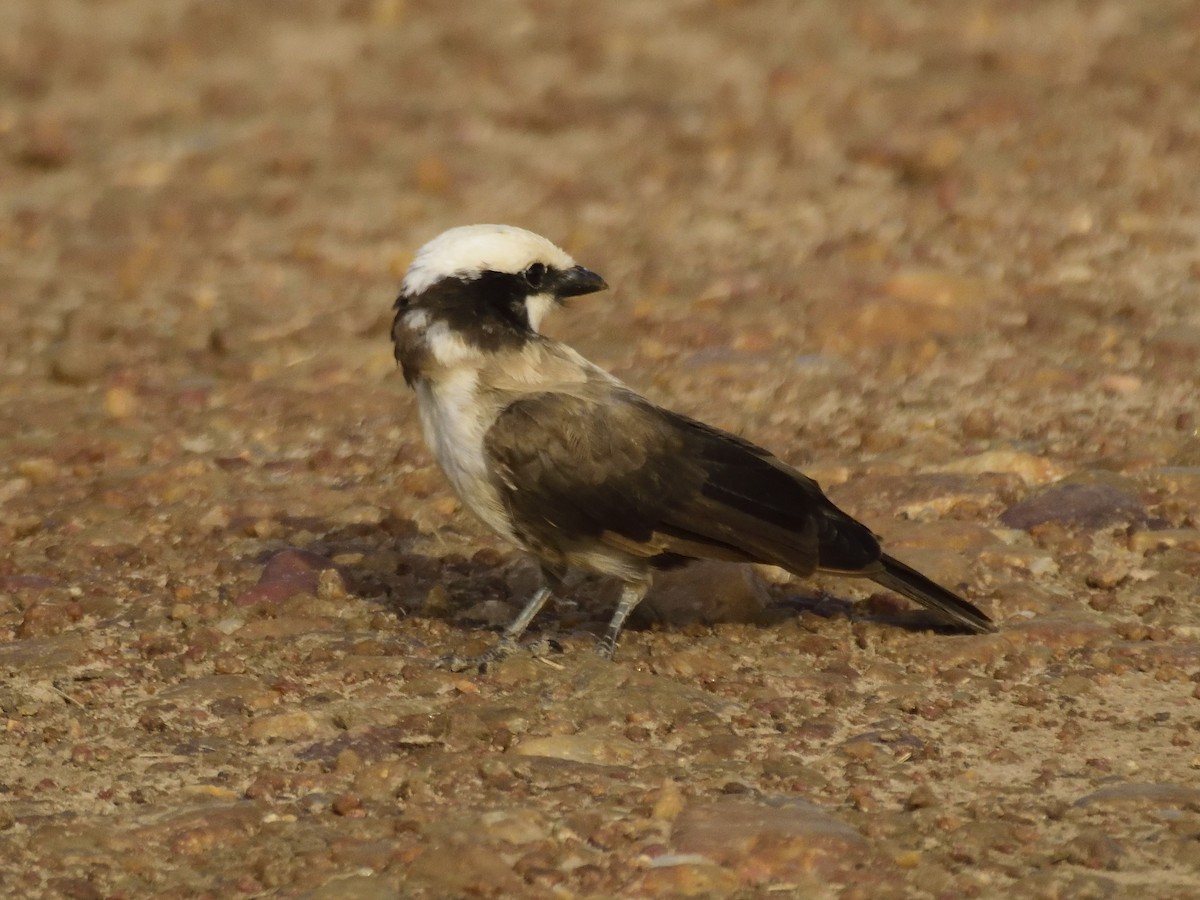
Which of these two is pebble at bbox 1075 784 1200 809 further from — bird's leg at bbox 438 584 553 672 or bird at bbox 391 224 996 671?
bird's leg at bbox 438 584 553 672

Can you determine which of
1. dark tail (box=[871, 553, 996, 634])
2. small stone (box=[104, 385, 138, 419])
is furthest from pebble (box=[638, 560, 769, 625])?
small stone (box=[104, 385, 138, 419])

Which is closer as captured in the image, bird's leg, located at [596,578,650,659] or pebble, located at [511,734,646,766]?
pebble, located at [511,734,646,766]

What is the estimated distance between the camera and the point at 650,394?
9000 millimetres

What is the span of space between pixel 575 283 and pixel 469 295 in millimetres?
458

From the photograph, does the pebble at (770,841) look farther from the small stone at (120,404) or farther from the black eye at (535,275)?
the small stone at (120,404)

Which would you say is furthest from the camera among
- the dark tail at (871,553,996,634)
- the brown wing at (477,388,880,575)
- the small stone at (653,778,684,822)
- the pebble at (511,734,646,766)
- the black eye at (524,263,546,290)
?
the black eye at (524,263,546,290)

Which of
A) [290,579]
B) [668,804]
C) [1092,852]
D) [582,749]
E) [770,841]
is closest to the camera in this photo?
[1092,852]

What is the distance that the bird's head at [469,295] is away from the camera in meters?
6.45

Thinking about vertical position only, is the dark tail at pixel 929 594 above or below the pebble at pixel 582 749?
above

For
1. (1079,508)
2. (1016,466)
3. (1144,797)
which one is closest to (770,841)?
(1144,797)

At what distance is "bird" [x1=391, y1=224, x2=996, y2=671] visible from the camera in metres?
6.28

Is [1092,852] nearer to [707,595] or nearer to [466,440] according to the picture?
[707,595]

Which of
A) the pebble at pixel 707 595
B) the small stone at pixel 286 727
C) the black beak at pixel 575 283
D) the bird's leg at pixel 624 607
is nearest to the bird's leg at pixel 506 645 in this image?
the bird's leg at pixel 624 607

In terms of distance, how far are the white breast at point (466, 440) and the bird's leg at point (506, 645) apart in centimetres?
28
